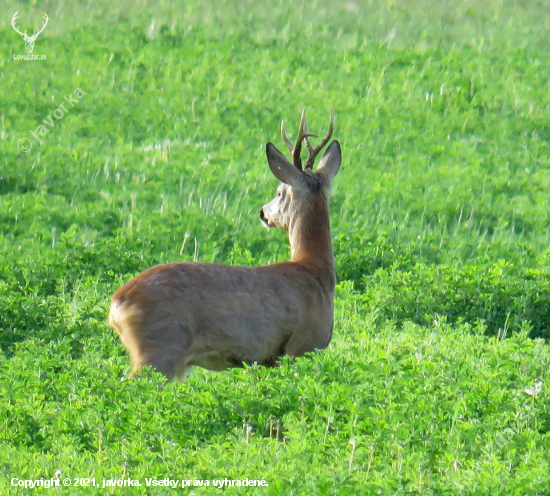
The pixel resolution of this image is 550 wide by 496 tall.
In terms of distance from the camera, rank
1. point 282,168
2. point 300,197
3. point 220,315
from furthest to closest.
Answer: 1. point 300,197
2. point 282,168
3. point 220,315

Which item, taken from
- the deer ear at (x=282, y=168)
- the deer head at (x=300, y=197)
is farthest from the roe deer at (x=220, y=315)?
the deer ear at (x=282, y=168)

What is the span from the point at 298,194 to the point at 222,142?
6.91 meters

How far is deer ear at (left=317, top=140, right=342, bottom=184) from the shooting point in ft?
25.4

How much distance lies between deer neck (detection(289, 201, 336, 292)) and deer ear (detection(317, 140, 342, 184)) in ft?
1.29

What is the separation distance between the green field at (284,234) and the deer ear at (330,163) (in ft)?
4.29

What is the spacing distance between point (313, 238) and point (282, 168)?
1.91 ft

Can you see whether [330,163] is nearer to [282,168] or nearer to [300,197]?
[300,197]

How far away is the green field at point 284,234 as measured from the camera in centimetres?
484

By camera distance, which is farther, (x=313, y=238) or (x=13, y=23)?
(x=13, y=23)

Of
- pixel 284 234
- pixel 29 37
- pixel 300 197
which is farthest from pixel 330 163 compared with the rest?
pixel 29 37

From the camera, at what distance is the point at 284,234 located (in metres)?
11.0

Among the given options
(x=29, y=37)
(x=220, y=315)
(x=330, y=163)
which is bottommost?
(x=29, y=37)

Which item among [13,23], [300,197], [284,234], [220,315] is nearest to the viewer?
[220,315]

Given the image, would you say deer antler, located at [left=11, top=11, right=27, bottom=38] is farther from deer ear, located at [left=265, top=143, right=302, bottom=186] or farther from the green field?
deer ear, located at [left=265, top=143, right=302, bottom=186]
